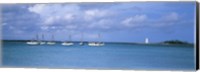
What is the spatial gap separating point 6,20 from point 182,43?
6.54ft

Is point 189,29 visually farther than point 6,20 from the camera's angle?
No

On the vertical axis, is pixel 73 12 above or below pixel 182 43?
above

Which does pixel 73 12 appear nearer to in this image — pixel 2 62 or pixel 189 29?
pixel 2 62

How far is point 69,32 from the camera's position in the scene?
343 cm

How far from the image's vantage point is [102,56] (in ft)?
11.2

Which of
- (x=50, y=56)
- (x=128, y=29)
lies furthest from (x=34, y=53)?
(x=128, y=29)

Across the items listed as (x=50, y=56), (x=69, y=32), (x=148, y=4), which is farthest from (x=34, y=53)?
(x=148, y=4)

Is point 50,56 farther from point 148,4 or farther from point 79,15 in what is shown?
point 148,4

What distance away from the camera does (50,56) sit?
349 centimetres

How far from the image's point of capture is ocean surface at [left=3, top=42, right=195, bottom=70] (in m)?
3.30

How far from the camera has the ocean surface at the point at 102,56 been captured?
3.30m

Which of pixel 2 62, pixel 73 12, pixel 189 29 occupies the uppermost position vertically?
pixel 73 12

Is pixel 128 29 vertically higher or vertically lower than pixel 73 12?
lower

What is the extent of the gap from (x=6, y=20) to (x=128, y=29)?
140 centimetres
